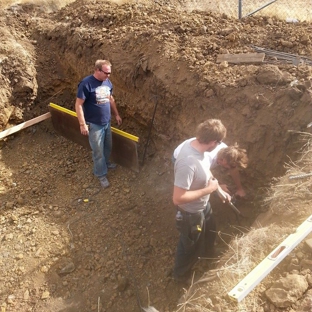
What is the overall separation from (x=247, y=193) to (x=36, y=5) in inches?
253

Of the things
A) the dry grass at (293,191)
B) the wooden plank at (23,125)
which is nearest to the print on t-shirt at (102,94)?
the wooden plank at (23,125)

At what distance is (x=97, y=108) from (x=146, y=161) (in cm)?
133

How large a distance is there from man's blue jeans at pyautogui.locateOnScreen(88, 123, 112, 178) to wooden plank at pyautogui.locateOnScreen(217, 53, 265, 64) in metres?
2.02

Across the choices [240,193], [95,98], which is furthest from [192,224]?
[95,98]

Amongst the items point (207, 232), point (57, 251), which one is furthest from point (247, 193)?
point (57, 251)

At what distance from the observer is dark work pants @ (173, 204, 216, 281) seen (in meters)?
3.77

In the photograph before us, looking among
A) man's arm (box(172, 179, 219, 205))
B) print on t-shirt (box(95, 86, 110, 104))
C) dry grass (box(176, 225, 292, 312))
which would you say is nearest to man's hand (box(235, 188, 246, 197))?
dry grass (box(176, 225, 292, 312))

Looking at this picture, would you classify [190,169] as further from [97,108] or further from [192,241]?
[97,108]

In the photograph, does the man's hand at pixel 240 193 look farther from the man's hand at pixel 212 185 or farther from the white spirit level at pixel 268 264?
the white spirit level at pixel 268 264

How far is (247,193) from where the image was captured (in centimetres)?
484

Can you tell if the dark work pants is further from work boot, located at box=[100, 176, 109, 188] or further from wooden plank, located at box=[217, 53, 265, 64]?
wooden plank, located at box=[217, 53, 265, 64]

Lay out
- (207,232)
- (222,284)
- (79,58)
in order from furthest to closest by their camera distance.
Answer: (79,58), (207,232), (222,284)

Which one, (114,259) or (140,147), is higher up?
(140,147)

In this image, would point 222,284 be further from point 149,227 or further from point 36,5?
point 36,5
